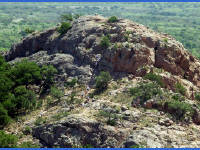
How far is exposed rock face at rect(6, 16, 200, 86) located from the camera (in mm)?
62750

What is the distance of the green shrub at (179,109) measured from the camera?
52.0m

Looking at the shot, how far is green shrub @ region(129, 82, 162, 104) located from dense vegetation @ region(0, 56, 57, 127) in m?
A: 17.2

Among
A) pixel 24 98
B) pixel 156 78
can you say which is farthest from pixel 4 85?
pixel 156 78

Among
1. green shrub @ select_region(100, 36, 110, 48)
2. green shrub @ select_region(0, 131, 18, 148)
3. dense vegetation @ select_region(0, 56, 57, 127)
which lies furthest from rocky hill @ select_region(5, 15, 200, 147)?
green shrub @ select_region(0, 131, 18, 148)

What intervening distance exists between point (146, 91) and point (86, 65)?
15.6m

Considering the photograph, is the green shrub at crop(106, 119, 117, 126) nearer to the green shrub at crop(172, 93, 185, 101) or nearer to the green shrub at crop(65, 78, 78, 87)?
the green shrub at crop(172, 93, 185, 101)

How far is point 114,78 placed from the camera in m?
62.4

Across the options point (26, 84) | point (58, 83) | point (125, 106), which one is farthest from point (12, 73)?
point (125, 106)

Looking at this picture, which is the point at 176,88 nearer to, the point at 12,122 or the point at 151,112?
the point at 151,112

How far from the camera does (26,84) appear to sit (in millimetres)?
66688

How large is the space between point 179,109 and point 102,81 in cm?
1394

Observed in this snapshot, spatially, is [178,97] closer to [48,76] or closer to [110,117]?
[110,117]

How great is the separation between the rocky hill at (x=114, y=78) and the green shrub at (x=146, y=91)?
92 centimetres

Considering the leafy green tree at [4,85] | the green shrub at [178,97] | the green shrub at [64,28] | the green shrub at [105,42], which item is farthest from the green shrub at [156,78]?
the green shrub at [64,28]
